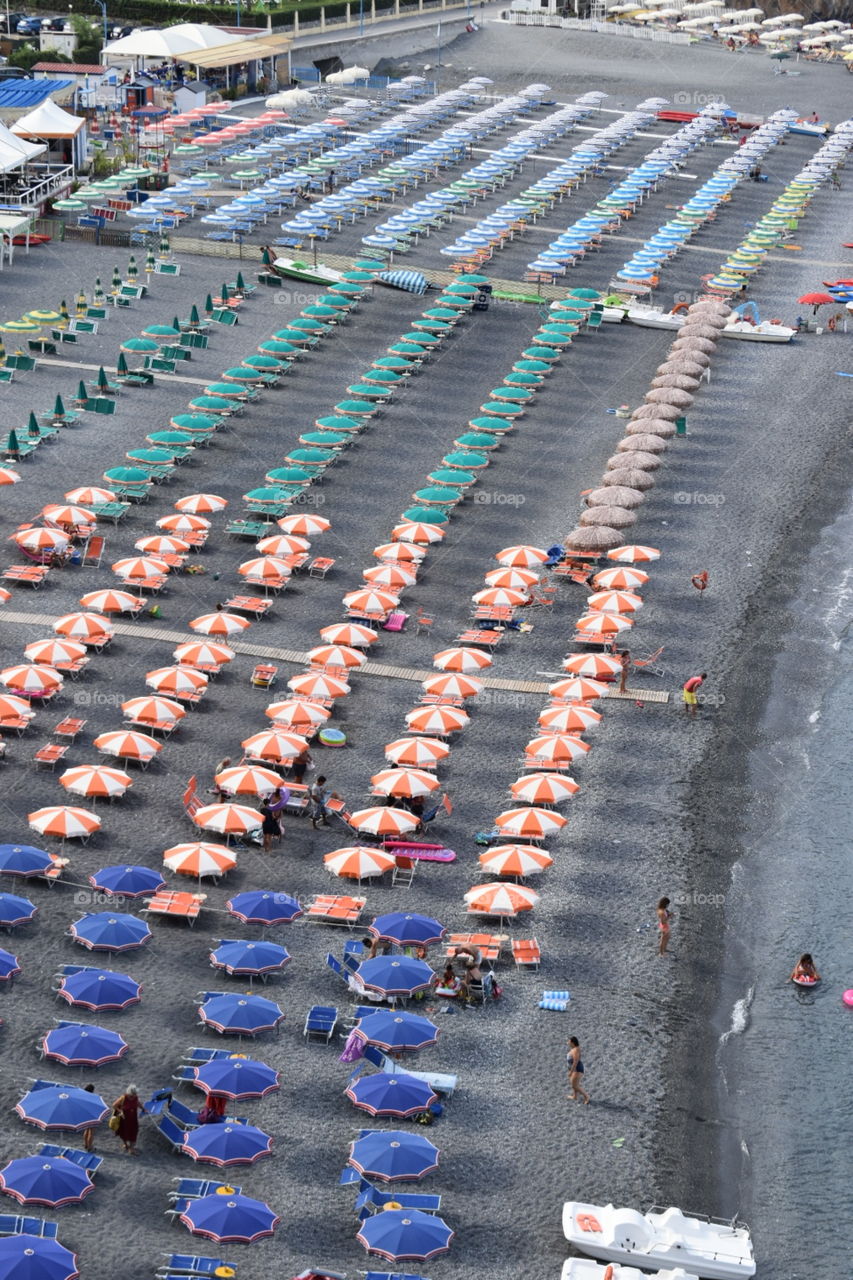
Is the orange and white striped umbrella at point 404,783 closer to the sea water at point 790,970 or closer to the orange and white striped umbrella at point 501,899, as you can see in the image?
the orange and white striped umbrella at point 501,899

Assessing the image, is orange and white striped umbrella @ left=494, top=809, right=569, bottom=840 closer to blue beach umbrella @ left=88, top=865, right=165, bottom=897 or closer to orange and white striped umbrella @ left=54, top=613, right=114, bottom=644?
blue beach umbrella @ left=88, top=865, right=165, bottom=897

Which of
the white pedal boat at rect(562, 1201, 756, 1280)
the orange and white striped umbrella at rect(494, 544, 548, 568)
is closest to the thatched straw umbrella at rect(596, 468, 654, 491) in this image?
the orange and white striped umbrella at rect(494, 544, 548, 568)

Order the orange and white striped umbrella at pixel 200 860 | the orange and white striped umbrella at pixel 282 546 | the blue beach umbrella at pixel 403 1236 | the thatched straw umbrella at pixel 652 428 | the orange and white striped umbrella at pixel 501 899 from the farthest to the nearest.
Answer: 1. the thatched straw umbrella at pixel 652 428
2. the orange and white striped umbrella at pixel 282 546
3. the orange and white striped umbrella at pixel 200 860
4. the orange and white striped umbrella at pixel 501 899
5. the blue beach umbrella at pixel 403 1236

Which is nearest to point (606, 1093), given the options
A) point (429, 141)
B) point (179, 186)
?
point (179, 186)

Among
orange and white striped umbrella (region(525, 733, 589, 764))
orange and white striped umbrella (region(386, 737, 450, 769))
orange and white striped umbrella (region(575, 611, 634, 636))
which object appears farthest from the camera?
orange and white striped umbrella (region(575, 611, 634, 636))

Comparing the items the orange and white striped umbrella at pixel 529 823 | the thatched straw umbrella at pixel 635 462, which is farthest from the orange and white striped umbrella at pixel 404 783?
the thatched straw umbrella at pixel 635 462

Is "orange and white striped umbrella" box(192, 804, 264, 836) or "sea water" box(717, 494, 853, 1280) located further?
"orange and white striped umbrella" box(192, 804, 264, 836)

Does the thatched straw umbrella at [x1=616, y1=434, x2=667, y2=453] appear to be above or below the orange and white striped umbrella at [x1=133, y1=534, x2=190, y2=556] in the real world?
above
